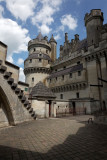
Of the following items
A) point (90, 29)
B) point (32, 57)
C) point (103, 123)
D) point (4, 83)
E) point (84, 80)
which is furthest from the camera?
point (32, 57)

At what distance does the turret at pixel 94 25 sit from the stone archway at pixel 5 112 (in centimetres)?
2624

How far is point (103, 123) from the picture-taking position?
30.6ft

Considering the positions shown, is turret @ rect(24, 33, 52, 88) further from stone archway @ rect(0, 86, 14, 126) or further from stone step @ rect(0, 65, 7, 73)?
stone step @ rect(0, 65, 7, 73)

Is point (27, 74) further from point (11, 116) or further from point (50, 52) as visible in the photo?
point (11, 116)

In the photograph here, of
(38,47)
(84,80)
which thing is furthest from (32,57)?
(84,80)

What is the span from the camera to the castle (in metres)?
8.82

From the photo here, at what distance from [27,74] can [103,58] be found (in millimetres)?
24343

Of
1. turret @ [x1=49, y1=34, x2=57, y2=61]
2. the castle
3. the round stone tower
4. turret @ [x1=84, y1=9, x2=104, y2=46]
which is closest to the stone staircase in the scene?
the castle

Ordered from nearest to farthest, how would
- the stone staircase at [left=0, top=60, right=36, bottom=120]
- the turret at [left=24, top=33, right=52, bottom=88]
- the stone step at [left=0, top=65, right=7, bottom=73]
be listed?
the stone step at [left=0, top=65, right=7, bottom=73]
the stone staircase at [left=0, top=60, right=36, bottom=120]
the turret at [left=24, top=33, right=52, bottom=88]

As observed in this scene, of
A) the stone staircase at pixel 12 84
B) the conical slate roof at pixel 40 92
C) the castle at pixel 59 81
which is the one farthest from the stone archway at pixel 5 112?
the conical slate roof at pixel 40 92

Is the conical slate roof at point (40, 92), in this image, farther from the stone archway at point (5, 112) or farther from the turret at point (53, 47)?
the turret at point (53, 47)

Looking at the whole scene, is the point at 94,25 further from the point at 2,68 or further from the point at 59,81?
the point at 2,68

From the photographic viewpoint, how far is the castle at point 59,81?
28.9 ft

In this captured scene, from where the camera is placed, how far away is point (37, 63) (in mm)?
34906
